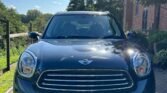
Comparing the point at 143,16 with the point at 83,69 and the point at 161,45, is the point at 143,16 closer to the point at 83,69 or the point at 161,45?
the point at 161,45

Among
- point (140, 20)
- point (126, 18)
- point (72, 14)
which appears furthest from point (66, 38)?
point (126, 18)

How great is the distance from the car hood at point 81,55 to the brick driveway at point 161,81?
246 cm

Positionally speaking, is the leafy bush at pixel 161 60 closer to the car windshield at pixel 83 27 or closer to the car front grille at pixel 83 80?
the car windshield at pixel 83 27

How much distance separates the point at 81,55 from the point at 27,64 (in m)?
0.71

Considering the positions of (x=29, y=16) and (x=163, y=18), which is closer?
(x=163, y=18)

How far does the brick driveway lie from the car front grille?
292 cm

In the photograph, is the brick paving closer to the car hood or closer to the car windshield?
the car windshield

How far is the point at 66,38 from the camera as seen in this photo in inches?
225

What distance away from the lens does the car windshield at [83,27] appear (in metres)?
5.84

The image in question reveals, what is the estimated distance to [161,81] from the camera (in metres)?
8.17

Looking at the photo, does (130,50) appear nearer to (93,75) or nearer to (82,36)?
(93,75)

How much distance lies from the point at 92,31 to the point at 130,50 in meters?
1.30

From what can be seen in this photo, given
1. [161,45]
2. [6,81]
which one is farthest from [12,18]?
[6,81]

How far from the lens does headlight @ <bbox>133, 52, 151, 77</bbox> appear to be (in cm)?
451
